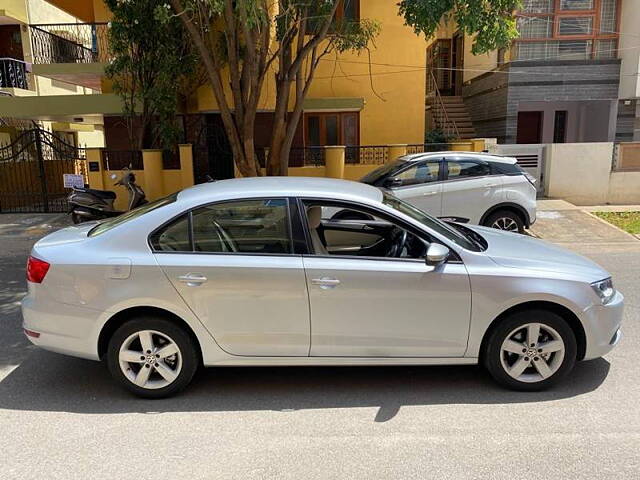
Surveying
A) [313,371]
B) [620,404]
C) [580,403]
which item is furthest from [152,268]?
[620,404]

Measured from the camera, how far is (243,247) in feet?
12.6

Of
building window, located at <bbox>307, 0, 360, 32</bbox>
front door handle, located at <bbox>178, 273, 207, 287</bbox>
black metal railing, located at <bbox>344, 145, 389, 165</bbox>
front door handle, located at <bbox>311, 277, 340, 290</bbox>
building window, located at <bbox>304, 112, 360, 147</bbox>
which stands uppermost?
building window, located at <bbox>307, 0, 360, 32</bbox>

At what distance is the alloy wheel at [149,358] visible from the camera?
12.4 feet

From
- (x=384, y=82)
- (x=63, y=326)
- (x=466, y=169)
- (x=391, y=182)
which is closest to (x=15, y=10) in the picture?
(x=384, y=82)

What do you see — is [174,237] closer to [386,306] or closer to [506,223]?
[386,306]

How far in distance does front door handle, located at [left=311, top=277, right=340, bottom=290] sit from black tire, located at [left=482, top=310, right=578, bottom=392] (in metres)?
1.21

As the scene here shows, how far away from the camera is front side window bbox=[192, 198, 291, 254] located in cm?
383

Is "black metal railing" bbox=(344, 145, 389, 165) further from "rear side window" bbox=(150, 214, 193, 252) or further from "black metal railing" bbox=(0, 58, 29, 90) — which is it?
"black metal railing" bbox=(0, 58, 29, 90)

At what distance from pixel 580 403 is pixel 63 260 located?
12.5 feet

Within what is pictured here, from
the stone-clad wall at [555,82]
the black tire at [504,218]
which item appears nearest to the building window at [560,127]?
the stone-clad wall at [555,82]

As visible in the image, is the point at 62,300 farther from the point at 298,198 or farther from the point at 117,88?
the point at 117,88

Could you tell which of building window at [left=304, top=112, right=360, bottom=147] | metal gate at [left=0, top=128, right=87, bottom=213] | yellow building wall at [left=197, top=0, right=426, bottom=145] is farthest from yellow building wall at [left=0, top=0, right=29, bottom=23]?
building window at [left=304, top=112, right=360, bottom=147]

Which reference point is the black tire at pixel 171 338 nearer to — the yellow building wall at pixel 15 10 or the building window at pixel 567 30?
the building window at pixel 567 30

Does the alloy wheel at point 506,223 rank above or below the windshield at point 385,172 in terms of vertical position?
below
